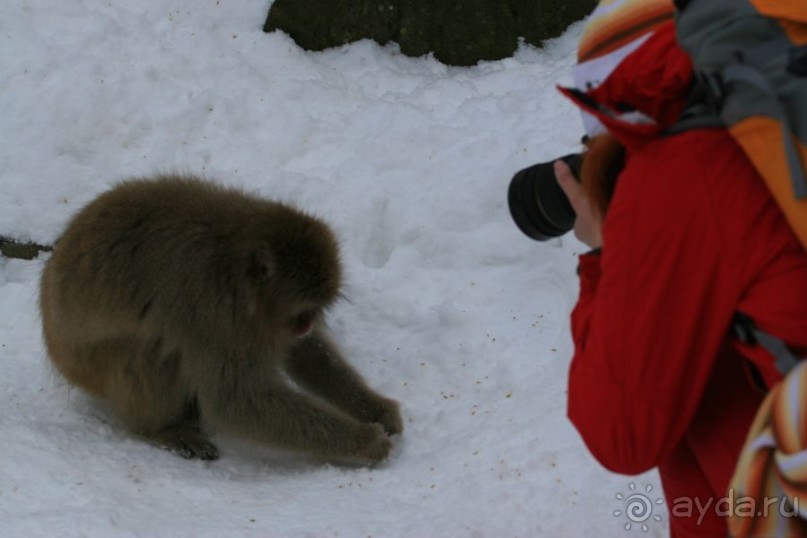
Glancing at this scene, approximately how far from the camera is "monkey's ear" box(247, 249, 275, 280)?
11.7 feet

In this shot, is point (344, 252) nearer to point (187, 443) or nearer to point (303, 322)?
point (303, 322)

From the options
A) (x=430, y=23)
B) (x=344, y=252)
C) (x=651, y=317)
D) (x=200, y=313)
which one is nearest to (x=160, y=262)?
(x=200, y=313)

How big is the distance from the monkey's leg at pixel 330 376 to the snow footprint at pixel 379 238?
0.82 meters

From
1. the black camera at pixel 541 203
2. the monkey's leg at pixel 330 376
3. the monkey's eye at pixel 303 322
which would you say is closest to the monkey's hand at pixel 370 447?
the monkey's leg at pixel 330 376

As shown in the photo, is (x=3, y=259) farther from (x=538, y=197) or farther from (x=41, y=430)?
(x=538, y=197)

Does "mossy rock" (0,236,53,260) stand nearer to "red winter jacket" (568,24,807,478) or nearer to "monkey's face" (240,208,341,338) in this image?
"monkey's face" (240,208,341,338)

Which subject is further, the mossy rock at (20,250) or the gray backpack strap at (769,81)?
the mossy rock at (20,250)

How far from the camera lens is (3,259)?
17.4 ft

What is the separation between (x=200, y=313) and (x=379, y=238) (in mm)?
1570

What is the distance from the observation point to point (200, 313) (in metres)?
3.69

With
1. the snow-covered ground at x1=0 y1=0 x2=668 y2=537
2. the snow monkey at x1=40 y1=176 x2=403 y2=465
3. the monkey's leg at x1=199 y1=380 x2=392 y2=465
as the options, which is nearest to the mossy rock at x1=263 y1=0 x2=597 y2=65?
the snow-covered ground at x1=0 y1=0 x2=668 y2=537

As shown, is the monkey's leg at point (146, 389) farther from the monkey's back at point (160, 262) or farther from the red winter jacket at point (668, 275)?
the red winter jacket at point (668, 275)

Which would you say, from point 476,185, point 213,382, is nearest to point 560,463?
point 213,382

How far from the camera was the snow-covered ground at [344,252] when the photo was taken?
10.6ft
